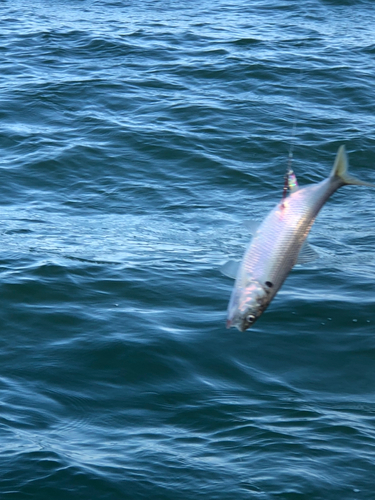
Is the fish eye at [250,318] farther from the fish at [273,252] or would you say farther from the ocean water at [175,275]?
the ocean water at [175,275]

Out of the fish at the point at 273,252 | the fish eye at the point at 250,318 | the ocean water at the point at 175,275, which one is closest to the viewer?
the fish at the point at 273,252

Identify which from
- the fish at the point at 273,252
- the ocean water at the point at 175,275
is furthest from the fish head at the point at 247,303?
the ocean water at the point at 175,275

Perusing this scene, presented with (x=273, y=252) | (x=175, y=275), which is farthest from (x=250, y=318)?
(x=175, y=275)

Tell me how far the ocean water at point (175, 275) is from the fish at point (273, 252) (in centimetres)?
234

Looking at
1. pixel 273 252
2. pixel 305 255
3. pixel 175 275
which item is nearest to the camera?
pixel 273 252

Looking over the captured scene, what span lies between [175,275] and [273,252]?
17.9 feet

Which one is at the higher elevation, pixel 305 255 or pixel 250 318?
pixel 305 255

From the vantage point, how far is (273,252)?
3617 mm

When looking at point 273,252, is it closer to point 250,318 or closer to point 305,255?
point 305,255

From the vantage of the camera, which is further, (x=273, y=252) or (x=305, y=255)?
(x=305, y=255)

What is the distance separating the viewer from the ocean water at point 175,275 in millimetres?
5891

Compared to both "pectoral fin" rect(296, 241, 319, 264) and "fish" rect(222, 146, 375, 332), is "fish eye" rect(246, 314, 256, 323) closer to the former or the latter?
"fish" rect(222, 146, 375, 332)

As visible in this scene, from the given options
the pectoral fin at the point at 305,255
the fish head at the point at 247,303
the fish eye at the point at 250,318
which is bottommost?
the fish eye at the point at 250,318

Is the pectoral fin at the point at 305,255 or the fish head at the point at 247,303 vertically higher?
the pectoral fin at the point at 305,255
